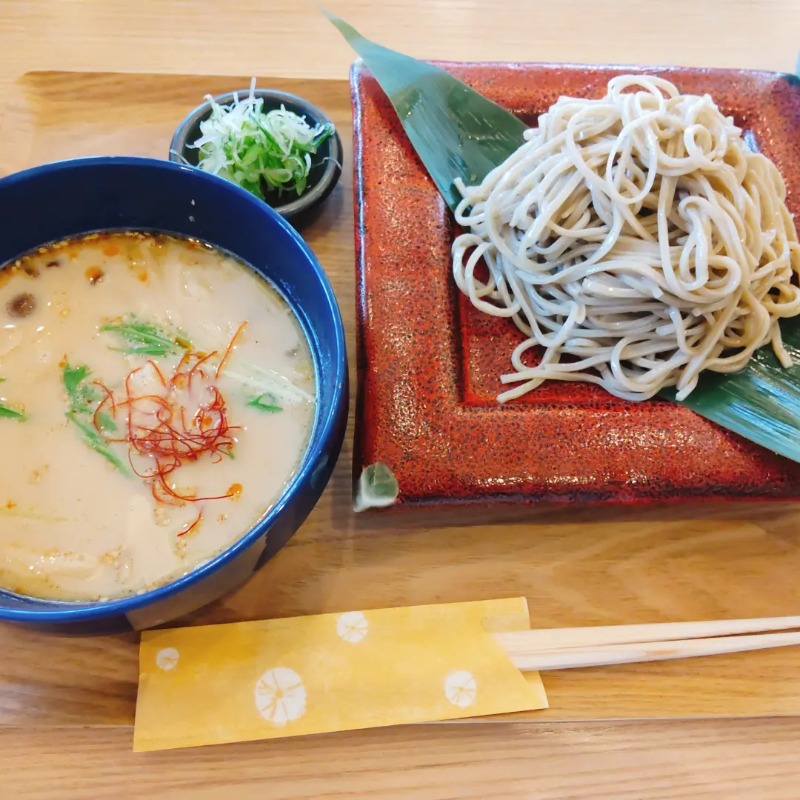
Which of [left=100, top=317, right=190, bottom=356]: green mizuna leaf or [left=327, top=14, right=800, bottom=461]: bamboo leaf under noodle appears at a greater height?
[left=327, top=14, right=800, bottom=461]: bamboo leaf under noodle

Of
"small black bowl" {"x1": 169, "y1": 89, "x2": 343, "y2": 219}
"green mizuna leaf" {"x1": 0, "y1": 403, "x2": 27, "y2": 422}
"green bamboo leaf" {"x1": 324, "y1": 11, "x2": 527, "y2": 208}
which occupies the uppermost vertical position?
"green bamboo leaf" {"x1": 324, "y1": 11, "x2": 527, "y2": 208}

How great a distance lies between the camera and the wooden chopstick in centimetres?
113

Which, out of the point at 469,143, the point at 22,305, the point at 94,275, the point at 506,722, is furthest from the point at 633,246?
the point at 22,305

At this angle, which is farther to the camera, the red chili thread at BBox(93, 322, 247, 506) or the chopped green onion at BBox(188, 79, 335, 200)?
the chopped green onion at BBox(188, 79, 335, 200)

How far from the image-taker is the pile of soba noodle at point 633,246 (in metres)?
1.31

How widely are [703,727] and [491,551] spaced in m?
0.44

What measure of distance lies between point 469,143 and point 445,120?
2.8 inches

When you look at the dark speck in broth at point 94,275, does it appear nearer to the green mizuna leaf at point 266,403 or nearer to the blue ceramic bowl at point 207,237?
the blue ceramic bowl at point 207,237

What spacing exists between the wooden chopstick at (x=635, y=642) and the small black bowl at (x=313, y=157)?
3.15 feet

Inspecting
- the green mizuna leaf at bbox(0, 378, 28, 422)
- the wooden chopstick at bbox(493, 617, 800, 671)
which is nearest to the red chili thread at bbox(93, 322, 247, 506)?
the green mizuna leaf at bbox(0, 378, 28, 422)

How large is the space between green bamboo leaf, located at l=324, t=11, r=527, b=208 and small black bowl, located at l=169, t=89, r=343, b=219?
174 mm

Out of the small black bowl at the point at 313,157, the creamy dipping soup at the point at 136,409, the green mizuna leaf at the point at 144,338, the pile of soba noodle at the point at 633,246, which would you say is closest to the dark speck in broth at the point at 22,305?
the creamy dipping soup at the point at 136,409

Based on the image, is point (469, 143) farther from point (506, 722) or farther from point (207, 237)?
point (506, 722)

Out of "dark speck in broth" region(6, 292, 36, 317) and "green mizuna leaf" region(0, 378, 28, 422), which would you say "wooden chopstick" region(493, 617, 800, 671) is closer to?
"green mizuna leaf" region(0, 378, 28, 422)
